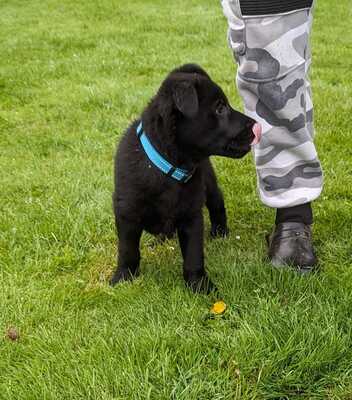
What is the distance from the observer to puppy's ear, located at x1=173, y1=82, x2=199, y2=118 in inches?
88.8

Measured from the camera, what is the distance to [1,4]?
1280 cm

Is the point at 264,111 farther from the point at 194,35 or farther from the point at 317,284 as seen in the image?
the point at 194,35

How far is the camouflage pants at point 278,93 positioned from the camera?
2506 mm

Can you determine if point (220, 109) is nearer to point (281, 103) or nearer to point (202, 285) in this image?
point (281, 103)

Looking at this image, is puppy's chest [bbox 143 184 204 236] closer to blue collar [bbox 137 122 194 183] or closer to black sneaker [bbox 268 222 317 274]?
blue collar [bbox 137 122 194 183]

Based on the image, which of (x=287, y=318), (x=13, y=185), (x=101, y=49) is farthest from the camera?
(x=101, y=49)

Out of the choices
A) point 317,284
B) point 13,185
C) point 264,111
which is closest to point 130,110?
point 13,185

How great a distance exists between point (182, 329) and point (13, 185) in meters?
2.10

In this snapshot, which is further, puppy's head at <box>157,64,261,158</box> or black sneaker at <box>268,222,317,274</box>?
black sneaker at <box>268,222,317,274</box>

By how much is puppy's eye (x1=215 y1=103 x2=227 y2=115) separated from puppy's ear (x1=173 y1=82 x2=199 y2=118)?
0.23 metres

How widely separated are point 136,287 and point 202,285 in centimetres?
29

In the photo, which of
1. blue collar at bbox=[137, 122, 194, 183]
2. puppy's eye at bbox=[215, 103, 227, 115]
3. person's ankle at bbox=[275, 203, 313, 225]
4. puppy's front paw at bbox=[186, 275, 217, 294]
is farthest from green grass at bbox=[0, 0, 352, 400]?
puppy's eye at bbox=[215, 103, 227, 115]

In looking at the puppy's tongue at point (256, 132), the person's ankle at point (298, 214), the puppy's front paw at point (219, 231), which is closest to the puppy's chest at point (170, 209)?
the puppy's tongue at point (256, 132)

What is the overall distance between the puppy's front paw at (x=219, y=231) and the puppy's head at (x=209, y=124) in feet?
2.26
